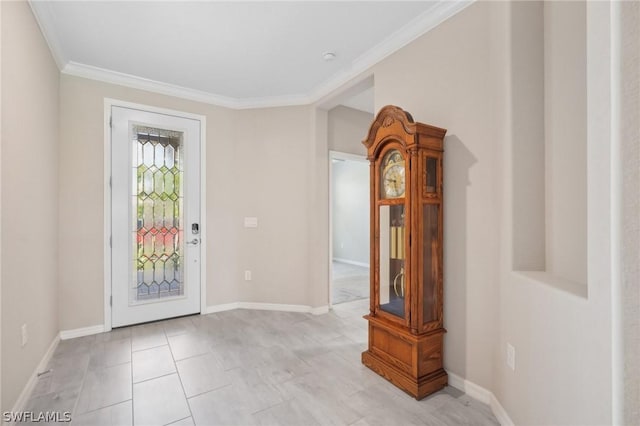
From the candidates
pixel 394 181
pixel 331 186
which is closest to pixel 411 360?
pixel 394 181

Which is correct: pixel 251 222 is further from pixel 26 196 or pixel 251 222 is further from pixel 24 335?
pixel 24 335

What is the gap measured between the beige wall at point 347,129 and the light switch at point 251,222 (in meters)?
1.43

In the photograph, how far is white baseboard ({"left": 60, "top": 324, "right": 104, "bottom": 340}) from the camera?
299 centimetres

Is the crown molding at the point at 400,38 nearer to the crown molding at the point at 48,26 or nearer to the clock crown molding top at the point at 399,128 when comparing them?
the clock crown molding top at the point at 399,128

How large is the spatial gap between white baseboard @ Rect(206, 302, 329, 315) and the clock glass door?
1.56 meters

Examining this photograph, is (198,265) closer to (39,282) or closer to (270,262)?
(270,262)

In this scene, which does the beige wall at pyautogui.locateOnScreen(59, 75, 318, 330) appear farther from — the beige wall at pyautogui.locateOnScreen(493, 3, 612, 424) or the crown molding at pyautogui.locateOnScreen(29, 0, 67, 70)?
the beige wall at pyautogui.locateOnScreen(493, 3, 612, 424)

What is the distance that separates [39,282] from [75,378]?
32.0 inches

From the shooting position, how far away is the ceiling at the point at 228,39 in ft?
7.34

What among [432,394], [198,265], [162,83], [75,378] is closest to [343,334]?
[432,394]

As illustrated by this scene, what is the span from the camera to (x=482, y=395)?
1982 mm

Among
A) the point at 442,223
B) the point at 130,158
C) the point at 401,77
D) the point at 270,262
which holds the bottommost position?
the point at 270,262

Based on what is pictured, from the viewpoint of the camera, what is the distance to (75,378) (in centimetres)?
228

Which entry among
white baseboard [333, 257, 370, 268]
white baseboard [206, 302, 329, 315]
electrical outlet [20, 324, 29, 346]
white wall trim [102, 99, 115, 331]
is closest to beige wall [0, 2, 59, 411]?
electrical outlet [20, 324, 29, 346]
